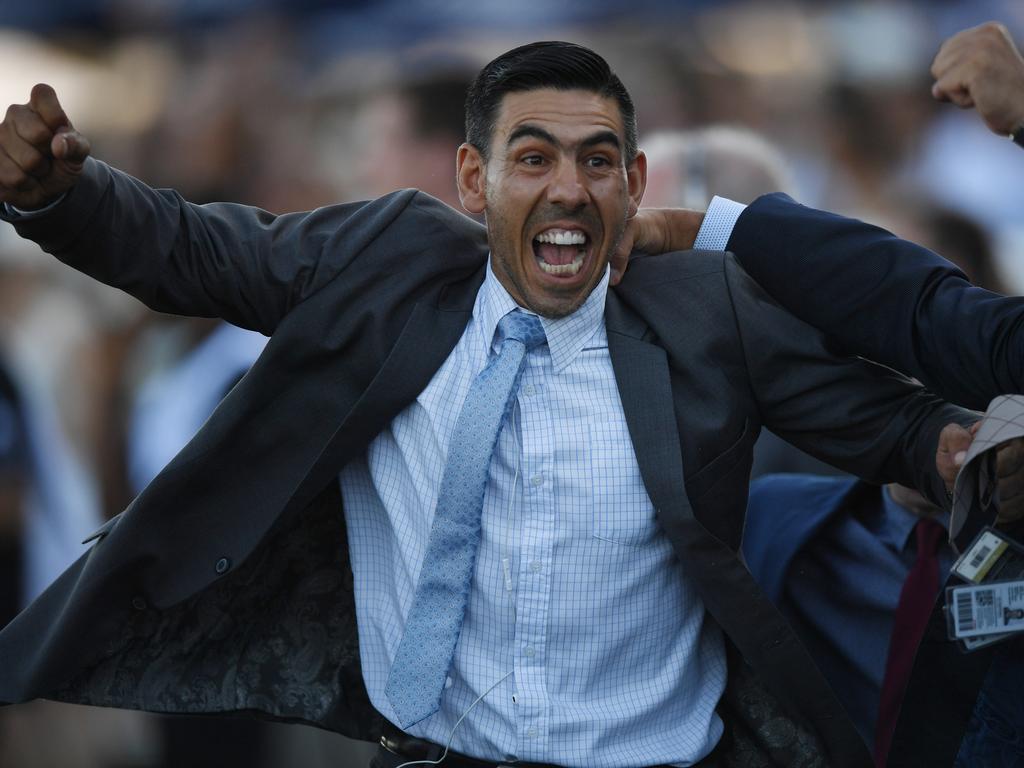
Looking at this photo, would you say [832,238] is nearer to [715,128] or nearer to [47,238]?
[47,238]

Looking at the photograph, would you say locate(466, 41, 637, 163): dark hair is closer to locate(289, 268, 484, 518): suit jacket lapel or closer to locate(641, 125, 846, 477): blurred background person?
locate(289, 268, 484, 518): suit jacket lapel

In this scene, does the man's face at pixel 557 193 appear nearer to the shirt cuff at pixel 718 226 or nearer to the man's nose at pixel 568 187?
the man's nose at pixel 568 187

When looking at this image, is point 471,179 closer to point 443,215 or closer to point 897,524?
point 443,215

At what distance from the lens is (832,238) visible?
2643 millimetres

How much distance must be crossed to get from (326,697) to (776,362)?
110 centimetres

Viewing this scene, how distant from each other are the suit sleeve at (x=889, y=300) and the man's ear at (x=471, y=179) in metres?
0.50

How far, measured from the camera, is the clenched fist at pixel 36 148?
2.34 m

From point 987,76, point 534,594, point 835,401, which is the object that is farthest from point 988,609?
point 987,76

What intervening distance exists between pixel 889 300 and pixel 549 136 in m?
0.68

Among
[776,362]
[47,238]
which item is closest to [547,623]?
[776,362]

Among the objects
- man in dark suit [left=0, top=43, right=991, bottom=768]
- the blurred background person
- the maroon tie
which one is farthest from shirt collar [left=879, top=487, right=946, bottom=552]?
the blurred background person

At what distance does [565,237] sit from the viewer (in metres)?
2.67

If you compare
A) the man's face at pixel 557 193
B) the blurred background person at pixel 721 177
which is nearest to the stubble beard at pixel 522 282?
the man's face at pixel 557 193

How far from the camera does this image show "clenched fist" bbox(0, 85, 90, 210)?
2.34 metres
